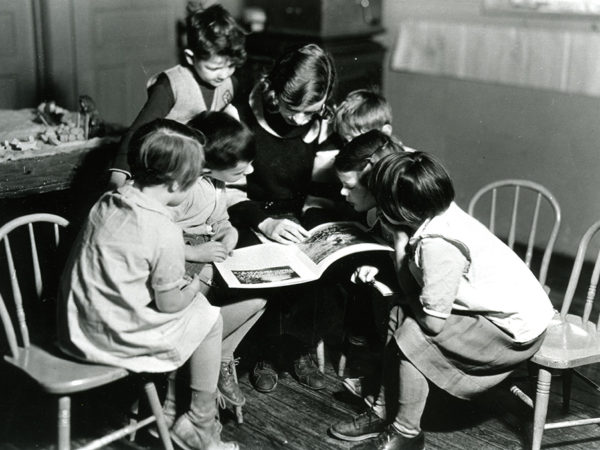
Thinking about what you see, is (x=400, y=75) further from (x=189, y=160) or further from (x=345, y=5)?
(x=189, y=160)

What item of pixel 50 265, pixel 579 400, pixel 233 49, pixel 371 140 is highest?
pixel 233 49

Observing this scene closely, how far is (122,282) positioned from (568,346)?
1.40m

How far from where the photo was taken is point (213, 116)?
2.56 metres

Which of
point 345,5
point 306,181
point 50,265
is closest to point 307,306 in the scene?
point 306,181

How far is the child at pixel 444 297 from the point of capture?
7.34ft

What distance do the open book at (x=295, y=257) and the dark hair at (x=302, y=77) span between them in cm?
44

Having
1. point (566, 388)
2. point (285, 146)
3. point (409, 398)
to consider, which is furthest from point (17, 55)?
point (566, 388)

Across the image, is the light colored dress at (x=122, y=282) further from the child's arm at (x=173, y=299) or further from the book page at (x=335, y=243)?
the book page at (x=335, y=243)

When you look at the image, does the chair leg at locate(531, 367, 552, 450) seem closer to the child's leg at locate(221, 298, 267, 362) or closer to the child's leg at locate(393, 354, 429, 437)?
the child's leg at locate(393, 354, 429, 437)

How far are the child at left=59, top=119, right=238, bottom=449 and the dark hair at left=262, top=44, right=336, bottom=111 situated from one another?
0.54 meters

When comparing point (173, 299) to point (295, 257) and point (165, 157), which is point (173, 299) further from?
point (295, 257)

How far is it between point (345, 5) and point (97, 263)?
2.94m

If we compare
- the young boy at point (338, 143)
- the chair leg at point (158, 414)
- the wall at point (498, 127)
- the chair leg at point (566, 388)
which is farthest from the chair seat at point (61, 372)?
the wall at point (498, 127)

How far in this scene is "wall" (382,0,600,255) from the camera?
168 inches
